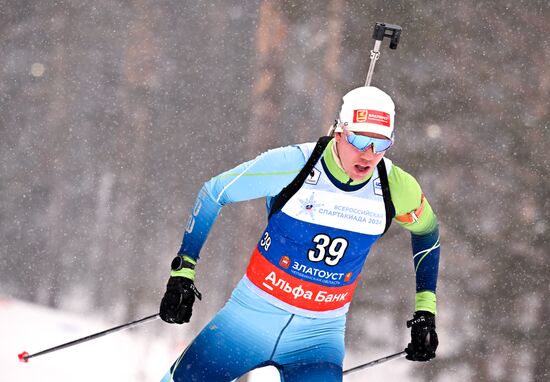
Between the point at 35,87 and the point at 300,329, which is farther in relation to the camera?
the point at 35,87

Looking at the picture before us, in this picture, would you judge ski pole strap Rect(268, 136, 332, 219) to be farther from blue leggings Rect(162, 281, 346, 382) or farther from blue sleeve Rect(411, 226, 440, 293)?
blue sleeve Rect(411, 226, 440, 293)

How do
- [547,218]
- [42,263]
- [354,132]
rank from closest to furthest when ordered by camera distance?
[354,132] → [547,218] → [42,263]

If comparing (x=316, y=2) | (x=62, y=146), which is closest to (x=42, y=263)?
(x=62, y=146)

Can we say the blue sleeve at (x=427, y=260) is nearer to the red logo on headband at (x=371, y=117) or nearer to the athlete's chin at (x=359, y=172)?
the athlete's chin at (x=359, y=172)

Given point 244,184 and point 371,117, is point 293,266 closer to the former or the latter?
point 244,184

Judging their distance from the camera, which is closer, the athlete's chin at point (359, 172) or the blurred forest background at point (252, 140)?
the athlete's chin at point (359, 172)

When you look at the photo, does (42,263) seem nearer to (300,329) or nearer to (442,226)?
(442,226)

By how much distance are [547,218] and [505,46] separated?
2014mm

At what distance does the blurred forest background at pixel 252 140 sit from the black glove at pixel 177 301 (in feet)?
20.5

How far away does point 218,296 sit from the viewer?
1065cm

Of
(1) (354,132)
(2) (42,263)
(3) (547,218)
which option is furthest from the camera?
(2) (42,263)

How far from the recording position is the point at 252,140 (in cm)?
1084

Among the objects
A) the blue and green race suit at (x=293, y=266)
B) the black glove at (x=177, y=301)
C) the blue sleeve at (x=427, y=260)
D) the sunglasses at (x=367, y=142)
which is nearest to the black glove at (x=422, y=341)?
the blue sleeve at (x=427, y=260)

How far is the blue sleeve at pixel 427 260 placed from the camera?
486cm
